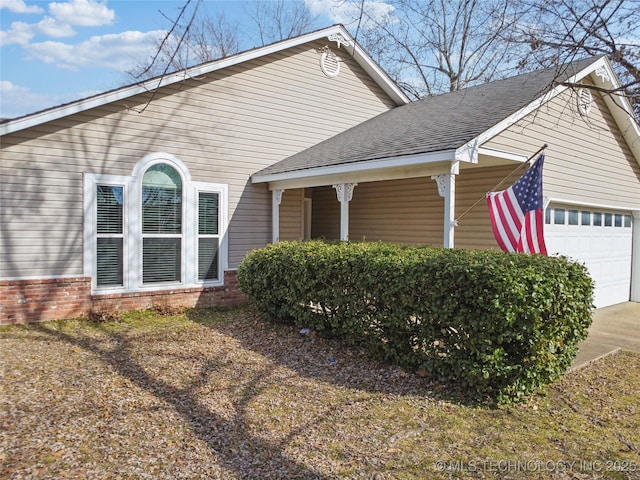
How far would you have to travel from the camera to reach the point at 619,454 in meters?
3.87

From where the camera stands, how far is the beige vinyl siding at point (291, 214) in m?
10.6

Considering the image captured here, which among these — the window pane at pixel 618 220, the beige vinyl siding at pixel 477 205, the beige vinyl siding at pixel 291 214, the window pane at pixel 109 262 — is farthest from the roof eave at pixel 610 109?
the window pane at pixel 109 262

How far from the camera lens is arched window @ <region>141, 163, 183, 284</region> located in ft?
28.6

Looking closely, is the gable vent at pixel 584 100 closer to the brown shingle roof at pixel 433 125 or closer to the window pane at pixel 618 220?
the brown shingle roof at pixel 433 125

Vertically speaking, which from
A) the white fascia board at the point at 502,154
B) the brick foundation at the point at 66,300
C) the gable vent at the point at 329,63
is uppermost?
the gable vent at the point at 329,63

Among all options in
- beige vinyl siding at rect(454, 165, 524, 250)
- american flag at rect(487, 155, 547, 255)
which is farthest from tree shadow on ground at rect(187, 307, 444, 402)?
beige vinyl siding at rect(454, 165, 524, 250)

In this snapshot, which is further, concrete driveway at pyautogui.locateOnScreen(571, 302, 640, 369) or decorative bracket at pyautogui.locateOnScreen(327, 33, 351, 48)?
decorative bracket at pyautogui.locateOnScreen(327, 33, 351, 48)

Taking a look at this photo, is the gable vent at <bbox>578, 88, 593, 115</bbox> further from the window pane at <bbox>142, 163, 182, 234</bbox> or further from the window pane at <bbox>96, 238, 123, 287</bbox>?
the window pane at <bbox>96, 238, 123, 287</bbox>

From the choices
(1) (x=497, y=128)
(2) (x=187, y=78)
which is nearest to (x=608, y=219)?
(1) (x=497, y=128)

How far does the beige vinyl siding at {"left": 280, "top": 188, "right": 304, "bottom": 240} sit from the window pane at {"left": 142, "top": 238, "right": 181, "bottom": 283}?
2.55m

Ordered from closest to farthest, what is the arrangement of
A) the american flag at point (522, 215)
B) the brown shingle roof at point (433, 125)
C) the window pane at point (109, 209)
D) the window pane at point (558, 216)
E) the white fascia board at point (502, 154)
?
the american flag at point (522, 215) → the white fascia board at point (502, 154) → the brown shingle roof at point (433, 125) → the window pane at point (109, 209) → the window pane at point (558, 216)

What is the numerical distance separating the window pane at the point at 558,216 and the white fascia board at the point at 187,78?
509 centimetres

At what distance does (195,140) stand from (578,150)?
7.91 m

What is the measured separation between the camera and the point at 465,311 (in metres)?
4.77
